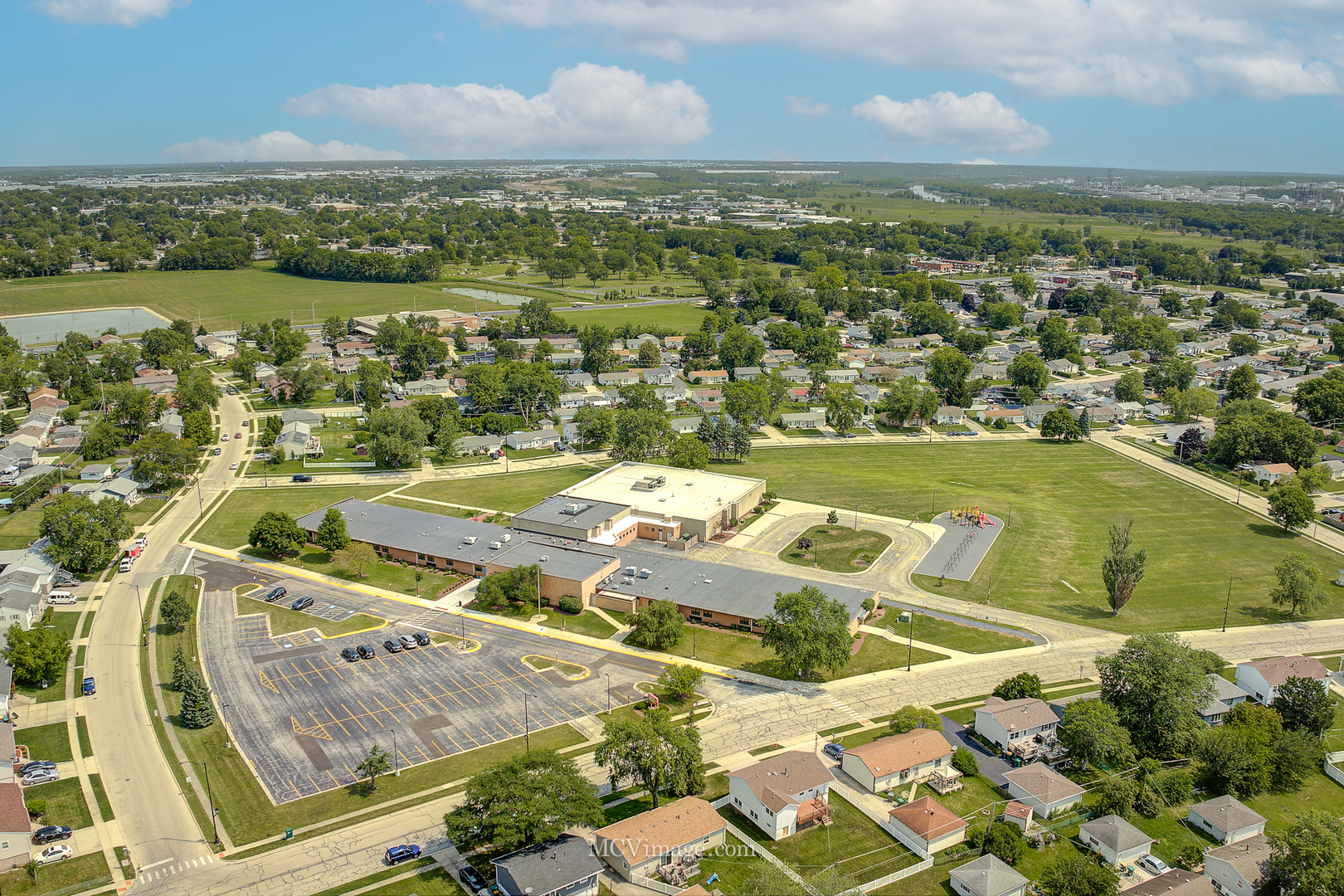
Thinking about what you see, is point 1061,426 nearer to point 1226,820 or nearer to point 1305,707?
point 1305,707

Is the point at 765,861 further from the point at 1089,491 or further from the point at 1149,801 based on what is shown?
the point at 1089,491

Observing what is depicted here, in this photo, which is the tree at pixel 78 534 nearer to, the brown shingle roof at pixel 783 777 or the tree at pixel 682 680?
the tree at pixel 682 680

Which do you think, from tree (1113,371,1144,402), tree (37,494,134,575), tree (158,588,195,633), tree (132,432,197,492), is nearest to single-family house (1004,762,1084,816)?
tree (158,588,195,633)

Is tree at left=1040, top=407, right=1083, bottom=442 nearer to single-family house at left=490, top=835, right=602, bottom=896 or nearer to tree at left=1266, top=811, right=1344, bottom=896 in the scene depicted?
tree at left=1266, top=811, right=1344, bottom=896

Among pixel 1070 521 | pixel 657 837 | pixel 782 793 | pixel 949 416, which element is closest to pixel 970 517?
pixel 1070 521

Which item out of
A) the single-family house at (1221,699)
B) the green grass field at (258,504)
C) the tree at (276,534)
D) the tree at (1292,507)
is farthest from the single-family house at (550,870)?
the tree at (1292,507)
